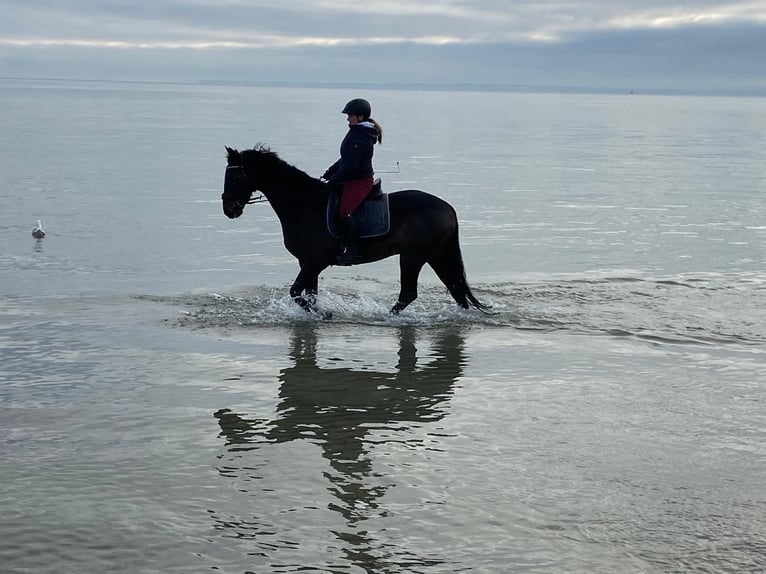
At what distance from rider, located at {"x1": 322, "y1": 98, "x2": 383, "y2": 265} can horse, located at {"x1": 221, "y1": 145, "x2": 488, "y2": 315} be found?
19 cm

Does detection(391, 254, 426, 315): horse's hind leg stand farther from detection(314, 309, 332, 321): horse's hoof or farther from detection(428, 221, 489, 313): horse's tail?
detection(314, 309, 332, 321): horse's hoof

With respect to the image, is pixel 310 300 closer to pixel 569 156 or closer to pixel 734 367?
pixel 734 367

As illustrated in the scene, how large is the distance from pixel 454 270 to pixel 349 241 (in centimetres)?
135

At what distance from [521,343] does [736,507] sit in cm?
465

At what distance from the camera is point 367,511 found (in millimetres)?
6176

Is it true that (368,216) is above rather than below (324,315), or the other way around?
above

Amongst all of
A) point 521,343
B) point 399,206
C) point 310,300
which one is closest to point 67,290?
point 310,300

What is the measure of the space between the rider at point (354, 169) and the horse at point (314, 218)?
190 mm

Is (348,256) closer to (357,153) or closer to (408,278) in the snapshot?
(408,278)

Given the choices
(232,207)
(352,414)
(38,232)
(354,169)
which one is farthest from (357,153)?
(38,232)

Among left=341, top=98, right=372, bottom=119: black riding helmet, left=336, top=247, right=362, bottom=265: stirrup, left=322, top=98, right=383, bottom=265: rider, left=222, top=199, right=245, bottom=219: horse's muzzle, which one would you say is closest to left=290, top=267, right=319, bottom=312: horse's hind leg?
left=336, top=247, right=362, bottom=265: stirrup

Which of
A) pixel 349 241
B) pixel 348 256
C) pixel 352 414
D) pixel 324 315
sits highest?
pixel 349 241

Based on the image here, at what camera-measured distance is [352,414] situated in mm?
8164

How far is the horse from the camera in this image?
11703 millimetres
